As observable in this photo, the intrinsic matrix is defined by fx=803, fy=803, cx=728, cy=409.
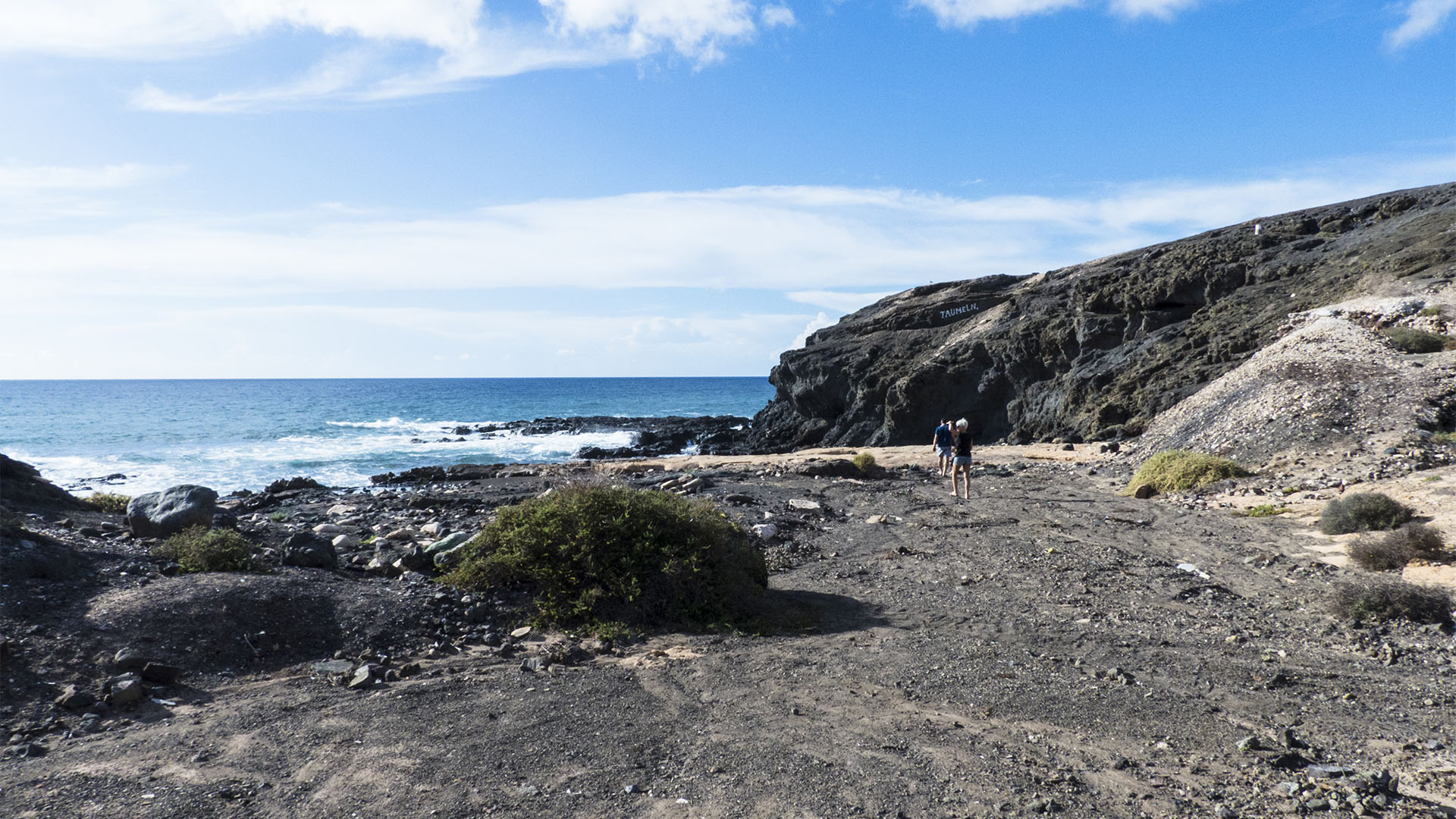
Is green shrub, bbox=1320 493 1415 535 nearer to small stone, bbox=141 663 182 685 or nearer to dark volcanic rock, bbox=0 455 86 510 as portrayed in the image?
small stone, bbox=141 663 182 685

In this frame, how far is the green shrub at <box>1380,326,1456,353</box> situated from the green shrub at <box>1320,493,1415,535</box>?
1082 cm

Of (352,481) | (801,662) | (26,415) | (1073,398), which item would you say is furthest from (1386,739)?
(26,415)

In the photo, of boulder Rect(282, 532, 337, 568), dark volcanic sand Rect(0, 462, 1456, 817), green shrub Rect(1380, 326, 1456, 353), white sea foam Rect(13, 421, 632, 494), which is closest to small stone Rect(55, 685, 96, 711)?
dark volcanic sand Rect(0, 462, 1456, 817)

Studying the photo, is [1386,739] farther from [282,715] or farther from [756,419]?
[756,419]

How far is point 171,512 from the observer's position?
363 inches

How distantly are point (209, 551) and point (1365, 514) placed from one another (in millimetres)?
14187

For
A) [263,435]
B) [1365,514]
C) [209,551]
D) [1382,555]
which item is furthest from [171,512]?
[263,435]

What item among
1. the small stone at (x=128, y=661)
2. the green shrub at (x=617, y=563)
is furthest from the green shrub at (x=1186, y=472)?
the small stone at (x=128, y=661)

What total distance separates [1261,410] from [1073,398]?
1220 centimetres

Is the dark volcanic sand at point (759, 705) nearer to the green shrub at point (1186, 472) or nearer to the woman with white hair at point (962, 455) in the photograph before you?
the woman with white hair at point (962, 455)

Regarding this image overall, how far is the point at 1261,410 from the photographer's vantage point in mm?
18578

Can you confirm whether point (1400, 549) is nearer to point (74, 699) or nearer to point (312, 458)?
point (74, 699)

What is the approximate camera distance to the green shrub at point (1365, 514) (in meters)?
10.9

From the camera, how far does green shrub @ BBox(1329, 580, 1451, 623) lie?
7.46m
